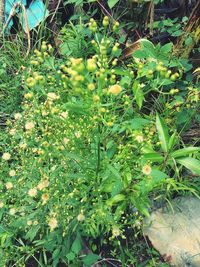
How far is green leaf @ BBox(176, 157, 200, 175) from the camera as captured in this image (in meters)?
1.75

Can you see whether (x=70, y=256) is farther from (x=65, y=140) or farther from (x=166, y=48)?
(x=166, y=48)

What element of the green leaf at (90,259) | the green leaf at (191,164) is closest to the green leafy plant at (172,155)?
the green leaf at (191,164)

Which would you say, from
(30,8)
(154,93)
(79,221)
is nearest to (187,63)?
(154,93)

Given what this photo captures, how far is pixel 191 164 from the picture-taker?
1.76 m

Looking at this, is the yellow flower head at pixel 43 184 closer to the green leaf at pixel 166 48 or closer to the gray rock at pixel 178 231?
the gray rock at pixel 178 231

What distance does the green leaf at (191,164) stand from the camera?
5.75ft

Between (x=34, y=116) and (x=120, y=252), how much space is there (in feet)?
2.36

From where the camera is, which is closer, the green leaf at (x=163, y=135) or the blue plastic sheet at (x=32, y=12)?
the green leaf at (x=163, y=135)

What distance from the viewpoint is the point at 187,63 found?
243 cm

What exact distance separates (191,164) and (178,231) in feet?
1.68

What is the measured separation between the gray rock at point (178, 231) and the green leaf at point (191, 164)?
35cm

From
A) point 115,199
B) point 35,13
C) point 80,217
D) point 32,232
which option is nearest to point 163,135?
point 115,199

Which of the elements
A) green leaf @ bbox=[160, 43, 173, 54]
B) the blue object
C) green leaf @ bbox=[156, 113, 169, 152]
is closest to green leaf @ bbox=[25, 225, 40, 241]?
green leaf @ bbox=[156, 113, 169, 152]

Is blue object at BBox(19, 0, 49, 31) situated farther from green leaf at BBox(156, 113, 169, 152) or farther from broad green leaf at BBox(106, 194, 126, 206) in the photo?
broad green leaf at BBox(106, 194, 126, 206)
